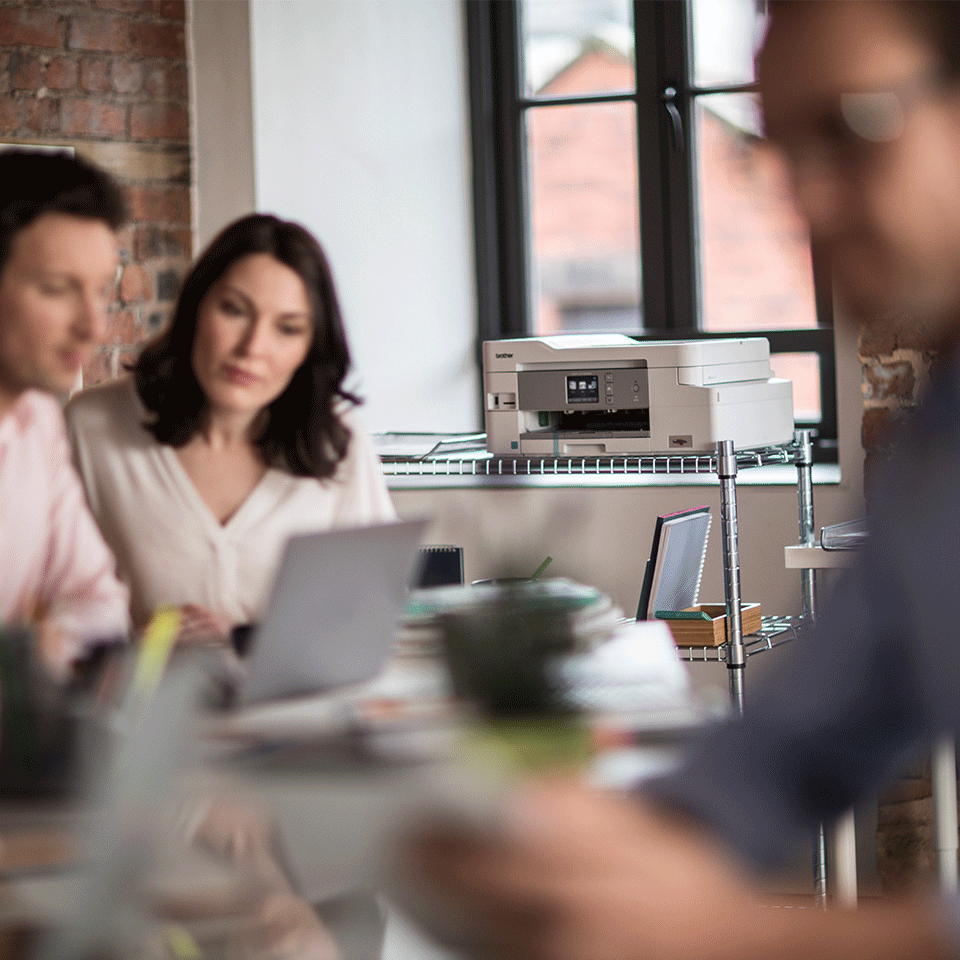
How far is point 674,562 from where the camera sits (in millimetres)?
2695

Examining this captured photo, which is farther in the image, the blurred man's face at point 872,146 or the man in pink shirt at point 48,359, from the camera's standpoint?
the man in pink shirt at point 48,359

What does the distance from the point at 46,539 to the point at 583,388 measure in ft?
6.41

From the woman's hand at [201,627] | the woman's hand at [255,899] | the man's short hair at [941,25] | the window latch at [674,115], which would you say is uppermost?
the window latch at [674,115]

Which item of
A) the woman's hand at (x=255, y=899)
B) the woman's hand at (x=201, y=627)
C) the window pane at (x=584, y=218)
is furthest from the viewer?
the window pane at (x=584, y=218)

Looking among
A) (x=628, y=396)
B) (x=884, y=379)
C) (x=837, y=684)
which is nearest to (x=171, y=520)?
(x=837, y=684)

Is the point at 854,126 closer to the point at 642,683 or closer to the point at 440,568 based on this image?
the point at 642,683

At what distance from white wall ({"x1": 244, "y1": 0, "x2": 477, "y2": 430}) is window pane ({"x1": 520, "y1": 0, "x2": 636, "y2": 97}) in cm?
22

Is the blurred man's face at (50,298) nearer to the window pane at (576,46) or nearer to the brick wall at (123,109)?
the brick wall at (123,109)

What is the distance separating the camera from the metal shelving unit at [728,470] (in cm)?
274

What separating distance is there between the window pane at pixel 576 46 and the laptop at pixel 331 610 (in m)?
3.23

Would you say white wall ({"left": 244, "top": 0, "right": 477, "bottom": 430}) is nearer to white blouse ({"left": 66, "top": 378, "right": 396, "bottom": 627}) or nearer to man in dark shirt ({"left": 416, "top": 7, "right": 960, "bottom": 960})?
white blouse ({"left": 66, "top": 378, "right": 396, "bottom": 627})

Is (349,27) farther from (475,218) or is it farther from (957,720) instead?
(957,720)

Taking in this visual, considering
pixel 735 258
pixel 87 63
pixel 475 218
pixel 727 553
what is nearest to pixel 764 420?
pixel 727 553

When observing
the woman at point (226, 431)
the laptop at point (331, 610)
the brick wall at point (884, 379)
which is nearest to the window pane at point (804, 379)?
the brick wall at point (884, 379)
